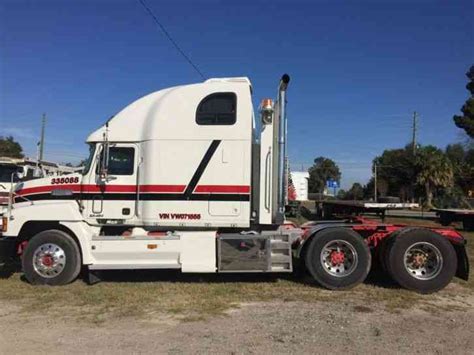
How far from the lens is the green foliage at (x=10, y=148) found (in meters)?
66.6

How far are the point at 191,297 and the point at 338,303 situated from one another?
7.50 feet

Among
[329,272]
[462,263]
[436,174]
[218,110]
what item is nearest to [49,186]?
[218,110]

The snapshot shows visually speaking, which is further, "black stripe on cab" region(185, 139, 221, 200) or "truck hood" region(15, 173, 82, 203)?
"truck hood" region(15, 173, 82, 203)

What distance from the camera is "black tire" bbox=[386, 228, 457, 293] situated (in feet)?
28.0

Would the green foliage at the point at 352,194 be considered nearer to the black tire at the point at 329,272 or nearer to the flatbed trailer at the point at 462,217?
the flatbed trailer at the point at 462,217

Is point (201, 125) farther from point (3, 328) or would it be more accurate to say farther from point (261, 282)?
point (3, 328)

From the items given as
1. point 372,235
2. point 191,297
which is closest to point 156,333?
point 191,297

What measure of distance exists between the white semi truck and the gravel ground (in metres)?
1.34

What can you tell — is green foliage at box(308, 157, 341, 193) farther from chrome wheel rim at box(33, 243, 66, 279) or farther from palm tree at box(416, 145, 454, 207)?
chrome wheel rim at box(33, 243, 66, 279)

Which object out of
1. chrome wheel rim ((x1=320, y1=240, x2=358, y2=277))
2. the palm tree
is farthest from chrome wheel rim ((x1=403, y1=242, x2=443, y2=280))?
the palm tree

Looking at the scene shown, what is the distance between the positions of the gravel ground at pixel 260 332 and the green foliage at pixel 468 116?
142ft

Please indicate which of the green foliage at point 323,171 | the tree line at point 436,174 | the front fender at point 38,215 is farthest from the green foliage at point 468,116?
the green foliage at point 323,171

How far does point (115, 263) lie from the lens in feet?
28.9

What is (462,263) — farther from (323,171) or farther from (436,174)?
(323,171)
